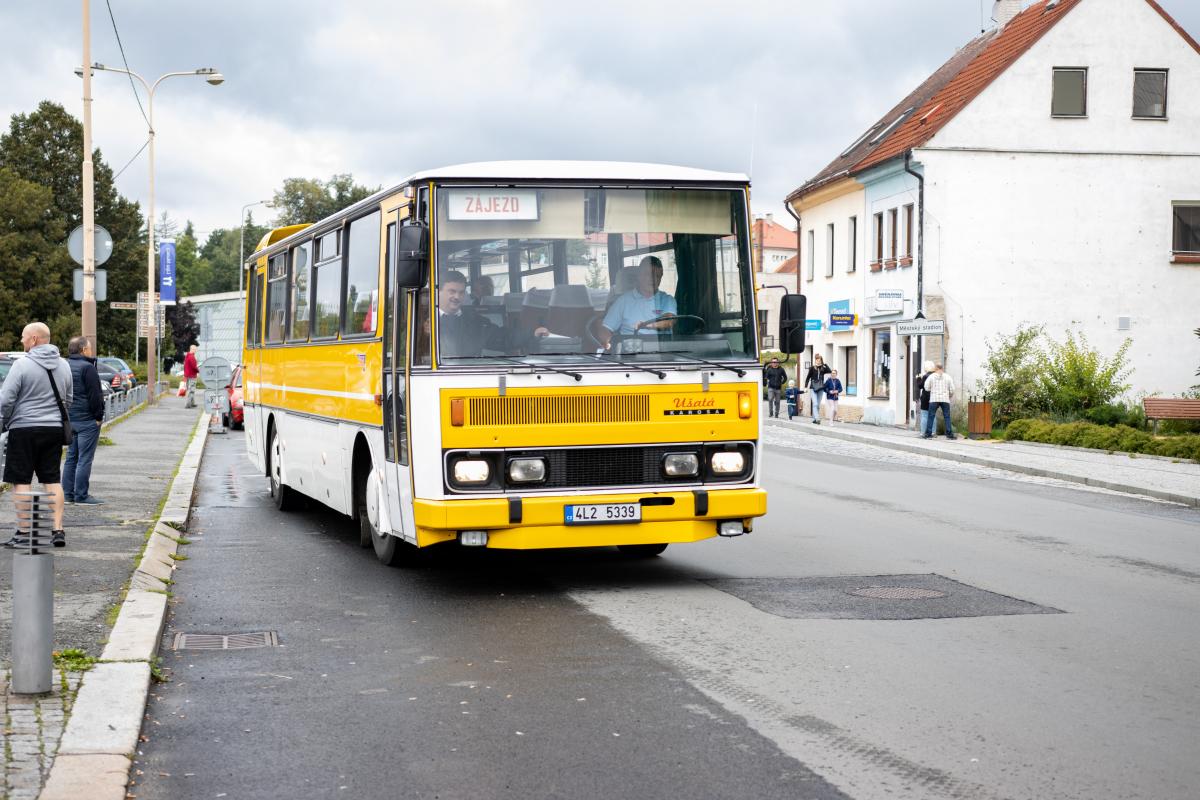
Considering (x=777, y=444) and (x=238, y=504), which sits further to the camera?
(x=777, y=444)

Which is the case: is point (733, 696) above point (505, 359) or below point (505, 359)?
below

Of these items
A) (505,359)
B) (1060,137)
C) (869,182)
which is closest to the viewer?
(505,359)

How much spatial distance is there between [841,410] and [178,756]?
42.2m

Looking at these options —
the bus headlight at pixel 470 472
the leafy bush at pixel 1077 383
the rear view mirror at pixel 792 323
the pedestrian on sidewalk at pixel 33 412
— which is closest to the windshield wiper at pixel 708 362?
the rear view mirror at pixel 792 323

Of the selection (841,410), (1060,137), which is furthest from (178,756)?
(841,410)

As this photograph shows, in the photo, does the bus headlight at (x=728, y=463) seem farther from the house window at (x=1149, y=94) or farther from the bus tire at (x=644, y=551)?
the house window at (x=1149, y=94)

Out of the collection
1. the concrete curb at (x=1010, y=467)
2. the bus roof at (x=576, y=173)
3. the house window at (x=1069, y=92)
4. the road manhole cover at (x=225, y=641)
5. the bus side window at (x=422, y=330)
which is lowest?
the concrete curb at (x=1010, y=467)

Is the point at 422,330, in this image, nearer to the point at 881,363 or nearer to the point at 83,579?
the point at 83,579

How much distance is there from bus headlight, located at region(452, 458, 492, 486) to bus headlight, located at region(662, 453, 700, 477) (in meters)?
1.22

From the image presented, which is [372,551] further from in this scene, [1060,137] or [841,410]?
[841,410]

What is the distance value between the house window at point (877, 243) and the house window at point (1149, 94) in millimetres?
7557

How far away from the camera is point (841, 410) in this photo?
47094mm

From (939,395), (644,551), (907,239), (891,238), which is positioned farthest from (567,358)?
(891,238)

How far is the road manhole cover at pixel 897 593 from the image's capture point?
9961 millimetres
